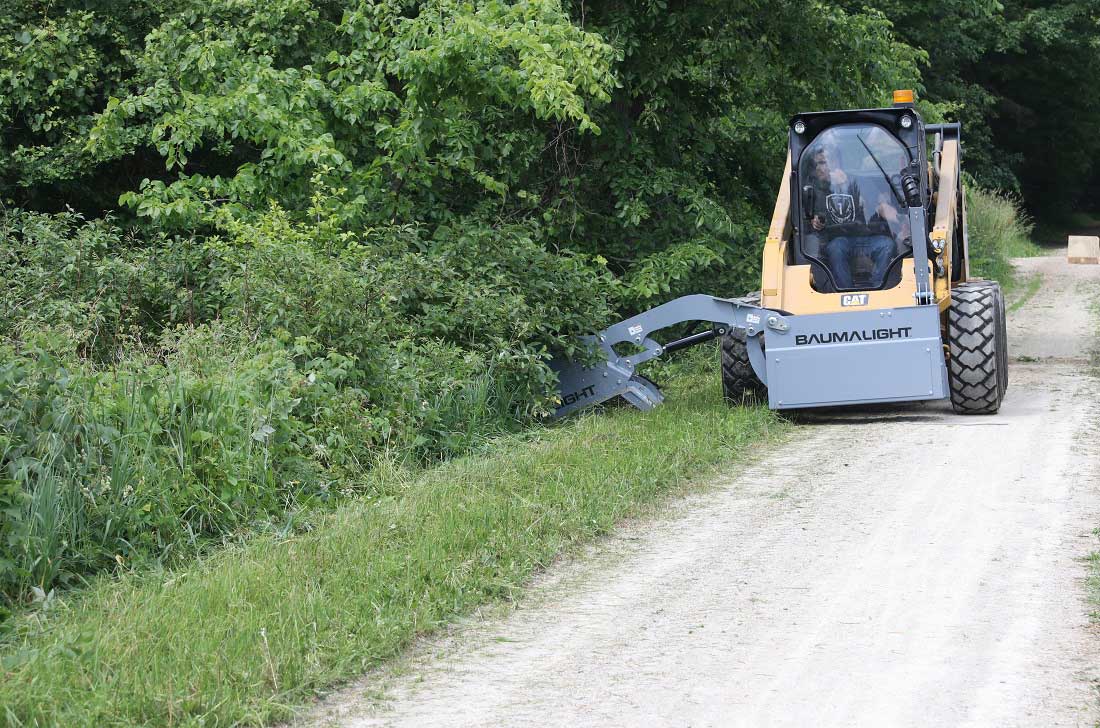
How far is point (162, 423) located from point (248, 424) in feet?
1.66

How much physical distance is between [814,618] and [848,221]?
6.89m

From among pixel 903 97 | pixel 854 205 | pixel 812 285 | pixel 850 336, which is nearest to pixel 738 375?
pixel 812 285

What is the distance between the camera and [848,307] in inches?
449

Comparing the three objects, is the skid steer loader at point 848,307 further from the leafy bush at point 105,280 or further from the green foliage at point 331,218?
the leafy bush at point 105,280

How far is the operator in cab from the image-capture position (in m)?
11.8

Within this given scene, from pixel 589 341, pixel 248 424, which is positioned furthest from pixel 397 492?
pixel 589 341

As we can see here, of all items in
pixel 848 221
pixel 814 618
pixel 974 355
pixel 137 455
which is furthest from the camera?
pixel 848 221

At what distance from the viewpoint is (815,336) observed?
35.3ft

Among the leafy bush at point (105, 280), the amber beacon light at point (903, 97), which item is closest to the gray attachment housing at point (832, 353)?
the amber beacon light at point (903, 97)

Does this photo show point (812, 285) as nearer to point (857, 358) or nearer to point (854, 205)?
point (854, 205)

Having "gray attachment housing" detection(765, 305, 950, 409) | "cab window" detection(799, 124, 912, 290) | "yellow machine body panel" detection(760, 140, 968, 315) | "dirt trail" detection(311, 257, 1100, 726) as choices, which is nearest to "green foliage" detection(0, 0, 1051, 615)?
"yellow machine body panel" detection(760, 140, 968, 315)

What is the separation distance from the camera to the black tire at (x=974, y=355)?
11.0 meters

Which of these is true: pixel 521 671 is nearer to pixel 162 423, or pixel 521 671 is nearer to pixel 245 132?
pixel 162 423

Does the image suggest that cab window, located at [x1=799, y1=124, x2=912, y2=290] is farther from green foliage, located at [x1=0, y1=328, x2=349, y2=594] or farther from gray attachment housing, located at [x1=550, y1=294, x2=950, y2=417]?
→ green foliage, located at [x1=0, y1=328, x2=349, y2=594]
